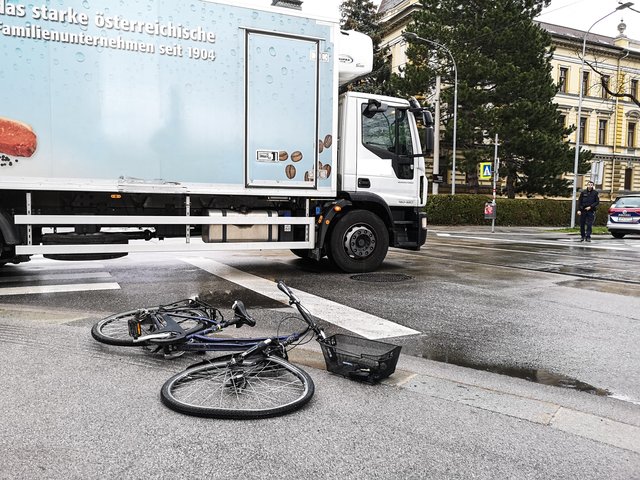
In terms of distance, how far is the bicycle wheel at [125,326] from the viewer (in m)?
4.34

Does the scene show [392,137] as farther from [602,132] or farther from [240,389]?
[602,132]

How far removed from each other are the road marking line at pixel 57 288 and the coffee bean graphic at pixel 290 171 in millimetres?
3013

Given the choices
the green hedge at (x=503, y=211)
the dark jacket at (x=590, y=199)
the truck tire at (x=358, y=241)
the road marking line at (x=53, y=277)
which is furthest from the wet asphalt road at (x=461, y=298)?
the green hedge at (x=503, y=211)

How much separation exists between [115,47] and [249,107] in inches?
77.8

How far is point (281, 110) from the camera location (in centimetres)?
821

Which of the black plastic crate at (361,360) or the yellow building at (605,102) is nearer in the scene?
the black plastic crate at (361,360)

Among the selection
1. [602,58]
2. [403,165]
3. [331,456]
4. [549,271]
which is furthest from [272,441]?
[602,58]

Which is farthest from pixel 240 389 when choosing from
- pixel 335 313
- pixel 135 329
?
pixel 335 313

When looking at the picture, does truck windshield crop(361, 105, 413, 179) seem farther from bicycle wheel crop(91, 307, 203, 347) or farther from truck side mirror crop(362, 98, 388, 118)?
bicycle wheel crop(91, 307, 203, 347)

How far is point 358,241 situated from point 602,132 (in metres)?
60.7

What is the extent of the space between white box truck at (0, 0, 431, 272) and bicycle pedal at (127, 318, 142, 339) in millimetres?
3439

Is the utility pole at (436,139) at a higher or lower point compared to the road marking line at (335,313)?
higher

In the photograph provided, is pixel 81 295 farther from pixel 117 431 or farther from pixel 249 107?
pixel 117 431

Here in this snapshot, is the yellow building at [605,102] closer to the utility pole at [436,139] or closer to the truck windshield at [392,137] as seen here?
the utility pole at [436,139]
